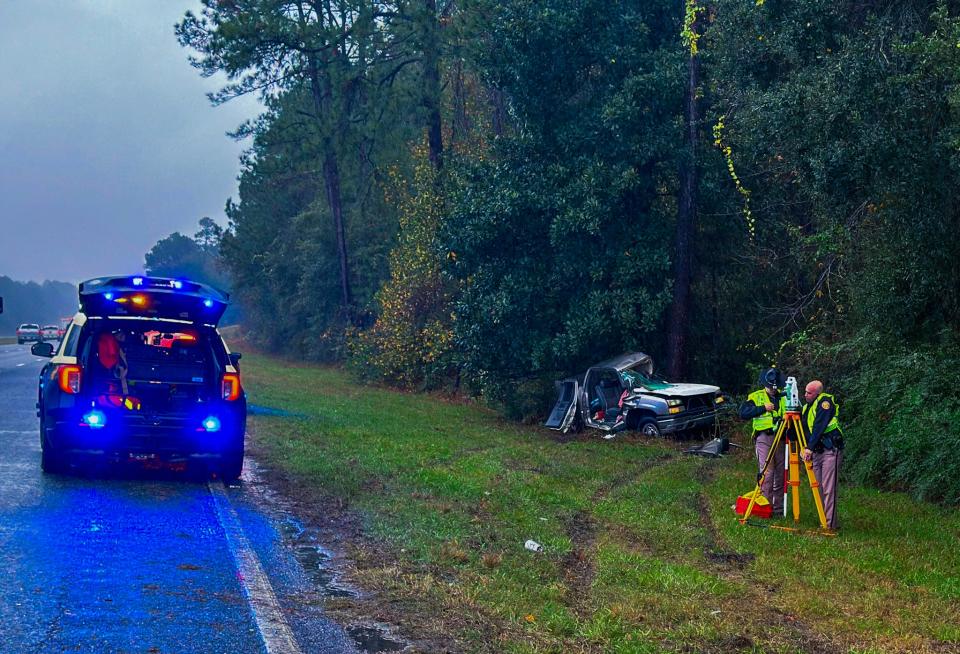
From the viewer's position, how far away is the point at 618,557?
8.80 metres

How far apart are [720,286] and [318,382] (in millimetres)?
18251

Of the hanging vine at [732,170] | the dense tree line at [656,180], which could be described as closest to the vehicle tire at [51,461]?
the dense tree line at [656,180]

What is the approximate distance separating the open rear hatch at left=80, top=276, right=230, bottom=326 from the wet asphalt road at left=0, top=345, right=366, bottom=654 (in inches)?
77.1

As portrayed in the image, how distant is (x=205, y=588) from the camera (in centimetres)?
720

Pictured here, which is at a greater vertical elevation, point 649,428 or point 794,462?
point 794,462

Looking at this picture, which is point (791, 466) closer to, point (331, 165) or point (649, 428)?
point (649, 428)

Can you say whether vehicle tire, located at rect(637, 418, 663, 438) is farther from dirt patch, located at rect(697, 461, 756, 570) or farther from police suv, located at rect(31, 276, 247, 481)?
police suv, located at rect(31, 276, 247, 481)

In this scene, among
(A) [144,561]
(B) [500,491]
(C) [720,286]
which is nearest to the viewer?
(A) [144,561]

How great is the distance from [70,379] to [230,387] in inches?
68.9

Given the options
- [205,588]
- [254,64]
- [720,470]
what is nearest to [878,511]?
[720,470]

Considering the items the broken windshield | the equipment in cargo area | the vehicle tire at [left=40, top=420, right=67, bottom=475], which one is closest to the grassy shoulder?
the equipment in cargo area

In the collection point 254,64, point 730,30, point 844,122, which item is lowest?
point 844,122

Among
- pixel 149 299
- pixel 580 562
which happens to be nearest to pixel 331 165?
pixel 149 299

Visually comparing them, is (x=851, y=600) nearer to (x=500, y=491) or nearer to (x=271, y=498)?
(x=500, y=491)
